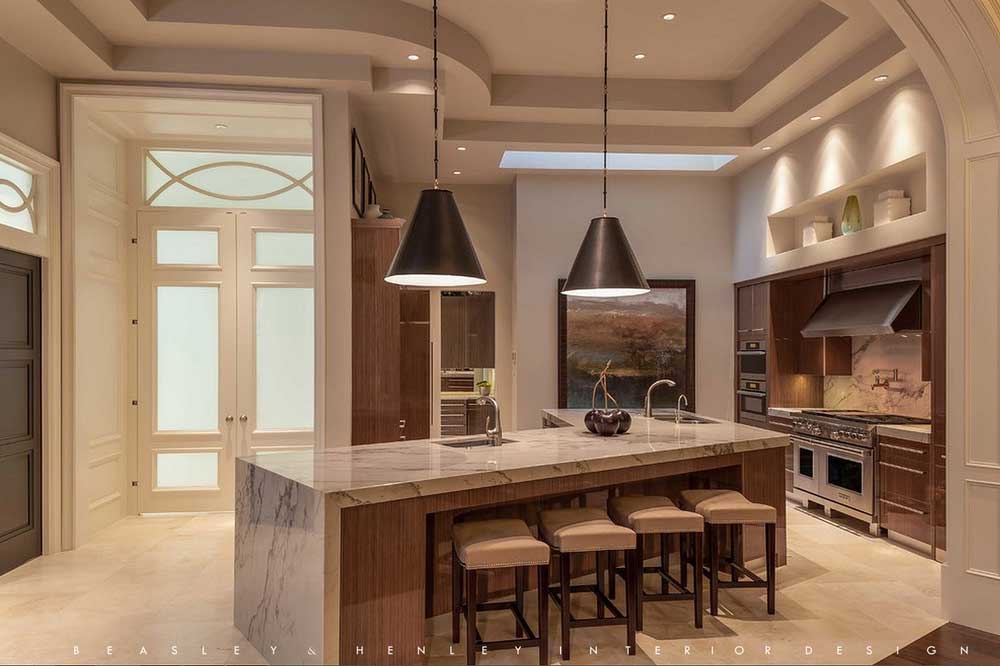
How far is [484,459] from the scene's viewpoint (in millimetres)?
3205

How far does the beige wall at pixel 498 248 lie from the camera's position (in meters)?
7.94

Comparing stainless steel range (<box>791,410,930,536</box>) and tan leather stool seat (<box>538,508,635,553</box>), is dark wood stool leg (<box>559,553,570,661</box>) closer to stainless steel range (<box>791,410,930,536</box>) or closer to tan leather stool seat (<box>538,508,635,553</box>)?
tan leather stool seat (<box>538,508,635,553</box>)

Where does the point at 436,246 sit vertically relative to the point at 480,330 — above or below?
above

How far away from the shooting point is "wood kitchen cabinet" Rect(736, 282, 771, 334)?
6711mm

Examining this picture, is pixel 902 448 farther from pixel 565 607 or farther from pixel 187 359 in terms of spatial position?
pixel 187 359

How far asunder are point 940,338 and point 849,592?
1728 millimetres

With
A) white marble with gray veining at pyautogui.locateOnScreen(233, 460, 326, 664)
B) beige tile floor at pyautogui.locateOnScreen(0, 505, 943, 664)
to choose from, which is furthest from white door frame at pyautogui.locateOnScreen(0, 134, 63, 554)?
white marble with gray veining at pyautogui.locateOnScreen(233, 460, 326, 664)

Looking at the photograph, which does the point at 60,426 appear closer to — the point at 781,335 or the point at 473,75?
the point at 473,75

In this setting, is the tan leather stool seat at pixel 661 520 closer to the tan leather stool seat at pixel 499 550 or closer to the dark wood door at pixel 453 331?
the tan leather stool seat at pixel 499 550

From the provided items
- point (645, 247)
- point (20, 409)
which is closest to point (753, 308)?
point (645, 247)

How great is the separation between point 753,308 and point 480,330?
2.94 m

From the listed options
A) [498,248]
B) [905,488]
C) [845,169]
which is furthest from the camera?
[498,248]

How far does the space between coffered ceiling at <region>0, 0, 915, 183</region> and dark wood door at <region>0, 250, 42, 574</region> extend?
55.2 inches

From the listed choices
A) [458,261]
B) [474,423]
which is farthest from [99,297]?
[474,423]
